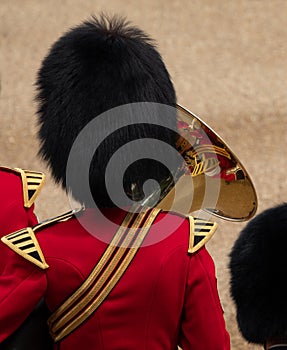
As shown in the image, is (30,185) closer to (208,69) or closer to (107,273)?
(107,273)

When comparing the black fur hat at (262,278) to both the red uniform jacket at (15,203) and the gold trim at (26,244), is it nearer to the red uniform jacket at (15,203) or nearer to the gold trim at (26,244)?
the red uniform jacket at (15,203)

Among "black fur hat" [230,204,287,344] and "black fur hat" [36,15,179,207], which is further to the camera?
"black fur hat" [230,204,287,344]

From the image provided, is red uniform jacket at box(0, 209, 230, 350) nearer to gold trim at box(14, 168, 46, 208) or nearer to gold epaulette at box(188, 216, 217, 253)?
gold epaulette at box(188, 216, 217, 253)

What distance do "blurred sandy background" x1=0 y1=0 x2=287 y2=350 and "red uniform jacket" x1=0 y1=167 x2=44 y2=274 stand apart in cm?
177

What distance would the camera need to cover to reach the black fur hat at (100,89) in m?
2.09

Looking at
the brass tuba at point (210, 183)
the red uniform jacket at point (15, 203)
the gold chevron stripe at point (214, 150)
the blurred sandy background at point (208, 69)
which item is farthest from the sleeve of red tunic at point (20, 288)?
the blurred sandy background at point (208, 69)

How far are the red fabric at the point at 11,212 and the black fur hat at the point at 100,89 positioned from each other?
0.86ft

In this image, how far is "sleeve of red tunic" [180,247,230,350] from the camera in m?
2.09

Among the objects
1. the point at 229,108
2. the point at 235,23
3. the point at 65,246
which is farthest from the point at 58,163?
the point at 235,23

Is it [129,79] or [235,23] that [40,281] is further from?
[235,23]

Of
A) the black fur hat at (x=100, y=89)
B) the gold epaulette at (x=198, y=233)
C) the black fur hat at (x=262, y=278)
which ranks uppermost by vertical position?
the black fur hat at (x=100, y=89)

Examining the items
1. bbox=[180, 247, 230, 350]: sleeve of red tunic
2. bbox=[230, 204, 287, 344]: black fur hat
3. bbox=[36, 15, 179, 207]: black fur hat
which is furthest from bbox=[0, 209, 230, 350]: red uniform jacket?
bbox=[230, 204, 287, 344]: black fur hat

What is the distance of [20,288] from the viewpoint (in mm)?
2049

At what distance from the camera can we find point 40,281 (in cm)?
205
